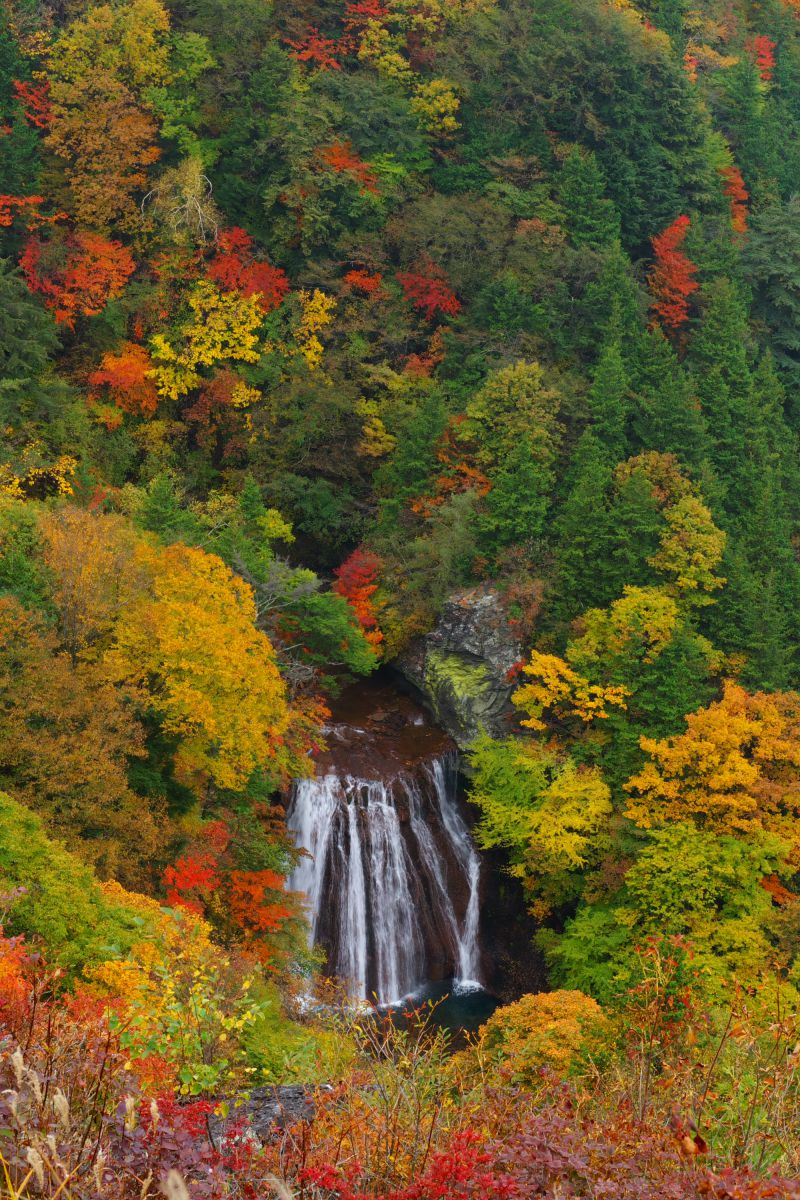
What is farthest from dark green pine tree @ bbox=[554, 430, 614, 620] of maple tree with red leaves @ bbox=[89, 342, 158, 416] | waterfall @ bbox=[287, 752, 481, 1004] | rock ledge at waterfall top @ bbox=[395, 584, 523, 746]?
maple tree with red leaves @ bbox=[89, 342, 158, 416]

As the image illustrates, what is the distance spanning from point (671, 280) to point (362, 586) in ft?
52.8

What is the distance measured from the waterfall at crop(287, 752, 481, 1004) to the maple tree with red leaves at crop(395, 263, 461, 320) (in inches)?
664

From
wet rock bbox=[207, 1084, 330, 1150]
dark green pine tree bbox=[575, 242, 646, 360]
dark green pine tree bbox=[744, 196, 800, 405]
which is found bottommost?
wet rock bbox=[207, 1084, 330, 1150]

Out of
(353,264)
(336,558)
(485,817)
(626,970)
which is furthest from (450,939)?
(353,264)

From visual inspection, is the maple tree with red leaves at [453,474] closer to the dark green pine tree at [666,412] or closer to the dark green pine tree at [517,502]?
the dark green pine tree at [517,502]

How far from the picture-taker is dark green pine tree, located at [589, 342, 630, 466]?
30531 mm

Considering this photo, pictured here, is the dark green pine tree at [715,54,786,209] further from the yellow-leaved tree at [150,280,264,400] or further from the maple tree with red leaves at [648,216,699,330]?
the yellow-leaved tree at [150,280,264,400]

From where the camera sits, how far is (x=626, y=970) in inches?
849

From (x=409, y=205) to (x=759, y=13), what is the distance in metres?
23.1

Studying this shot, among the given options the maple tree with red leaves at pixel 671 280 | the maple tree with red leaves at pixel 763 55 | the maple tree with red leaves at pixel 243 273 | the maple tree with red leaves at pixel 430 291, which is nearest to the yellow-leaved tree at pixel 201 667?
the maple tree with red leaves at pixel 243 273

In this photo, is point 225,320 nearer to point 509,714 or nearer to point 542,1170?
point 509,714

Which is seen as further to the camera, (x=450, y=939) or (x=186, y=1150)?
(x=450, y=939)

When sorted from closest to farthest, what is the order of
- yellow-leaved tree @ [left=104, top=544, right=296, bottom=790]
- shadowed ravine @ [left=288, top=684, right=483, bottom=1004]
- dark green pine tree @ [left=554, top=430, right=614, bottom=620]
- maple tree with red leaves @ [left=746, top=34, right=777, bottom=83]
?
1. yellow-leaved tree @ [left=104, top=544, right=296, bottom=790]
2. shadowed ravine @ [left=288, top=684, right=483, bottom=1004]
3. dark green pine tree @ [left=554, top=430, right=614, bottom=620]
4. maple tree with red leaves @ [left=746, top=34, right=777, bottom=83]

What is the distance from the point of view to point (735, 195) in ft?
129
